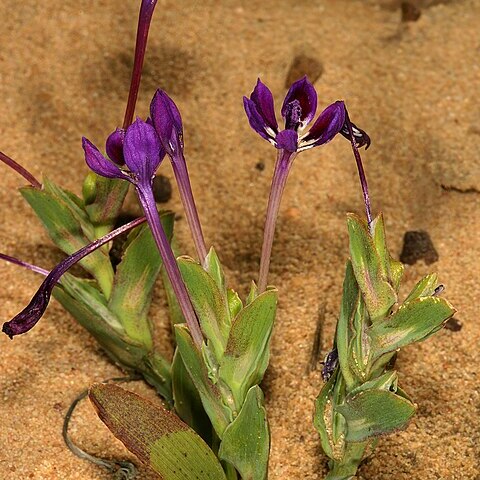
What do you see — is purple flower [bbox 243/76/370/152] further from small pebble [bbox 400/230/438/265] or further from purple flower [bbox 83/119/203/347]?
small pebble [bbox 400/230/438/265]

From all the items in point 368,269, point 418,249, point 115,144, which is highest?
point 115,144

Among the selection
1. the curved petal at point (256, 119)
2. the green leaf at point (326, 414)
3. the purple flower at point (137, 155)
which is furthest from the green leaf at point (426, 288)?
the purple flower at point (137, 155)

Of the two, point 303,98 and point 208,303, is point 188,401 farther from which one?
point 303,98

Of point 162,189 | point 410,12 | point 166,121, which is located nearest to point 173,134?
point 166,121

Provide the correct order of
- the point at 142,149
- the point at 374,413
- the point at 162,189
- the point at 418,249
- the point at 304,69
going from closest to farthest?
the point at 142,149 < the point at 374,413 < the point at 418,249 < the point at 162,189 < the point at 304,69

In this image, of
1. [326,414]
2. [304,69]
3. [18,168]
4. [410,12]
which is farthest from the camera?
[410,12]
